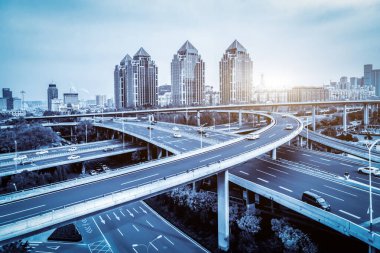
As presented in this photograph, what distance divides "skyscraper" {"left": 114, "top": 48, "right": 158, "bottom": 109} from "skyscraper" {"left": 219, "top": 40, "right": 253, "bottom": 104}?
129ft

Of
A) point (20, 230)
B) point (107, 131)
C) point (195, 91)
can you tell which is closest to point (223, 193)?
point (20, 230)

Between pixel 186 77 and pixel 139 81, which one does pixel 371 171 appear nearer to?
pixel 186 77

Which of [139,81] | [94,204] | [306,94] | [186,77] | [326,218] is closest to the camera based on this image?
[94,204]

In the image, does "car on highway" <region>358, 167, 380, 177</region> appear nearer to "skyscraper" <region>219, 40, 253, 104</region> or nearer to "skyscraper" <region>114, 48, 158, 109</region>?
"skyscraper" <region>219, 40, 253, 104</region>

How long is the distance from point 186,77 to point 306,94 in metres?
95.6

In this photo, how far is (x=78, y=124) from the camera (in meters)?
85.5

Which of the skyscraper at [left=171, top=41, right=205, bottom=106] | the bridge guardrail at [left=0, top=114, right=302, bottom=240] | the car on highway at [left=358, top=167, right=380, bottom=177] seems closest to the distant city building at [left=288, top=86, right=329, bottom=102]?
the skyscraper at [left=171, top=41, right=205, bottom=106]

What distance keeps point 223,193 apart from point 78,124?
72.5 metres

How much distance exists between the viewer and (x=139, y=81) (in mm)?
145125

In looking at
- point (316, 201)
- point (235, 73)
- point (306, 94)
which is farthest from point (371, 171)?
point (306, 94)

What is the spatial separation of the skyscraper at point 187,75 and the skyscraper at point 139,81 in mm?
13163

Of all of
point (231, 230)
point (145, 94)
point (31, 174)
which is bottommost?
A: point (231, 230)

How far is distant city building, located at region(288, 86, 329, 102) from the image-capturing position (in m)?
188

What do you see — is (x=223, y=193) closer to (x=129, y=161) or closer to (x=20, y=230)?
(x=20, y=230)
